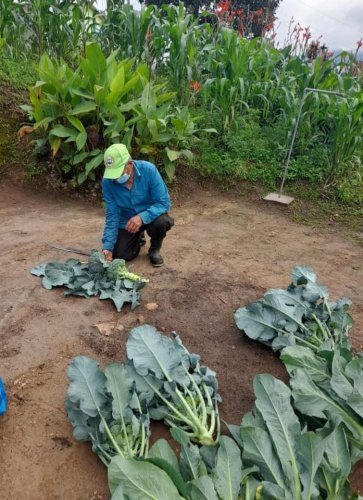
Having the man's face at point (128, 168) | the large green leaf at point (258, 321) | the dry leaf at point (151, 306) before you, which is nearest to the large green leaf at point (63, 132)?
the man's face at point (128, 168)

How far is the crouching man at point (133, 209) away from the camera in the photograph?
329 cm

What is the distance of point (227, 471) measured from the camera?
1.53m

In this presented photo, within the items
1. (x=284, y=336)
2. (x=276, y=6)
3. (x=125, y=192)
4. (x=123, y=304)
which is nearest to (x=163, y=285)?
(x=123, y=304)

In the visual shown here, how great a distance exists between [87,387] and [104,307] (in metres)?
1.03

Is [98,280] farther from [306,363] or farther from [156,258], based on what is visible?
[306,363]

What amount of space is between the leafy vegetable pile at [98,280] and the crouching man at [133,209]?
0.24m

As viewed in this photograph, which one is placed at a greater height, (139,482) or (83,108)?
(83,108)

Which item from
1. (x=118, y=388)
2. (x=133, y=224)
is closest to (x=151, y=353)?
(x=118, y=388)

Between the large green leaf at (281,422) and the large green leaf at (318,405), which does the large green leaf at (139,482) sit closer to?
the large green leaf at (281,422)

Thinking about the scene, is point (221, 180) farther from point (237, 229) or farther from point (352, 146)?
point (352, 146)

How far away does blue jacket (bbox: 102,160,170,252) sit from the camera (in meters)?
3.30

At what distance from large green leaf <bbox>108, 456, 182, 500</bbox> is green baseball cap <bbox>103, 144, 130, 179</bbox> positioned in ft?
6.57

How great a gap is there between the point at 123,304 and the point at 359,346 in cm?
158

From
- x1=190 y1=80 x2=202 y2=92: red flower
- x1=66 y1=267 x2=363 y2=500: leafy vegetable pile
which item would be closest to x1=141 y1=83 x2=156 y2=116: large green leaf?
x1=190 y1=80 x2=202 y2=92: red flower
